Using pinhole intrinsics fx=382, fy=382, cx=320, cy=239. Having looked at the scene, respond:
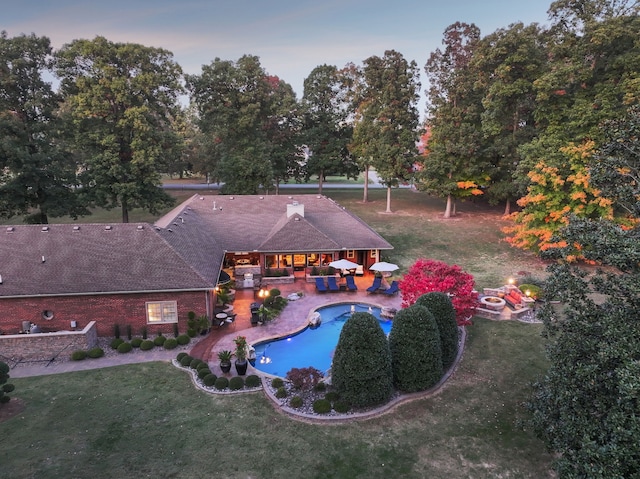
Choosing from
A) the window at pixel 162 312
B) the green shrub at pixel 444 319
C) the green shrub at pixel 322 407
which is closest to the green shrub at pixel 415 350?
the green shrub at pixel 444 319

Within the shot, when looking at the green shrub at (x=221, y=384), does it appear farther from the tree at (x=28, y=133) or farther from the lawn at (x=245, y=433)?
the tree at (x=28, y=133)

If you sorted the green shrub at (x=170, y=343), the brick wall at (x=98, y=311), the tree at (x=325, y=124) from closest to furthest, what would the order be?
the green shrub at (x=170, y=343) → the brick wall at (x=98, y=311) → the tree at (x=325, y=124)

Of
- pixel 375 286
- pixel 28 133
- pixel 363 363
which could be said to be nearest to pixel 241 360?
pixel 363 363

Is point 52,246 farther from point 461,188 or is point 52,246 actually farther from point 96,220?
point 461,188

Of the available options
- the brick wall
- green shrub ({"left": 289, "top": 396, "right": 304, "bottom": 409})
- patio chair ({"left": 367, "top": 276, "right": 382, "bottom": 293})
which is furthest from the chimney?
green shrub ({"left": 289, "top": 396, "right": 304, "bottom": 409})

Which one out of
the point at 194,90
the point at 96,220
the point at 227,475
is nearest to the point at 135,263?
the point at 227,475
